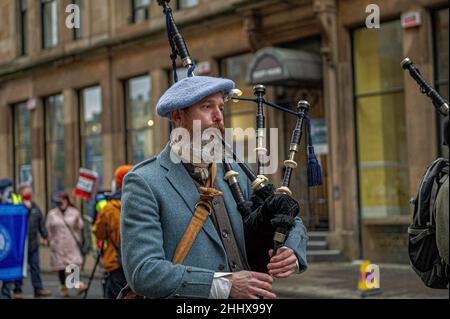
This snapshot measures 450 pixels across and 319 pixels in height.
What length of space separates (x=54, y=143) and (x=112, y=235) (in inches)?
687

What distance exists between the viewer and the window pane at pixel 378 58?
1535cm

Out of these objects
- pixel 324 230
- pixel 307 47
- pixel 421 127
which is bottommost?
pixel 324 230

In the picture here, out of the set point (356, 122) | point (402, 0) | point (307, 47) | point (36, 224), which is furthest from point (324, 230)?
point (36, 224)

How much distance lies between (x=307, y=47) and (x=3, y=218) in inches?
373

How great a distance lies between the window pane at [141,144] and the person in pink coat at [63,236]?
6.84 m

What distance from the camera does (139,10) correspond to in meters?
22.0

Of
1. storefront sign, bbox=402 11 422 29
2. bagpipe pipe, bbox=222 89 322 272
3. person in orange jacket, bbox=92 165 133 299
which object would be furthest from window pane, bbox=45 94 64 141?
bagpipe pipe, bbox=222 89 322 272

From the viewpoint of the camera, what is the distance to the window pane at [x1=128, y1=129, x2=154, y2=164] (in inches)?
840

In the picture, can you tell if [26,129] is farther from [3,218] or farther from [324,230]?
[3,218]

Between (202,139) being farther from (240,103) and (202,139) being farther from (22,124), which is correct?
(22,124)

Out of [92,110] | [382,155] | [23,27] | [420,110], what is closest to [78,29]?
[92,110]

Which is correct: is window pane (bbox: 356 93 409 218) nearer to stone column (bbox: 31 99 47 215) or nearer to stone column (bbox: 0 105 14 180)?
stone column (bbox: 31 99 47 215)
